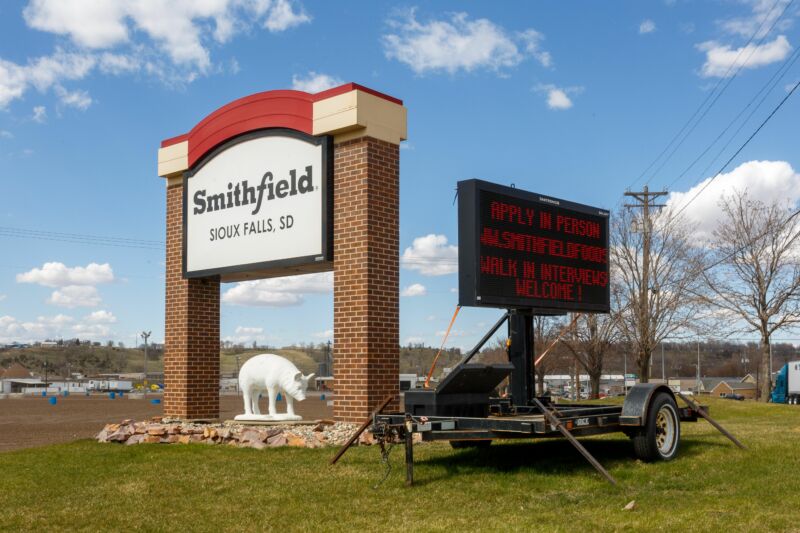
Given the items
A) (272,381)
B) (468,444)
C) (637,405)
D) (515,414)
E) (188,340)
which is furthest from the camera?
(188,340)

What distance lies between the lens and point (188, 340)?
17.7 metres

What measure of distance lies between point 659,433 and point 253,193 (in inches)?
358

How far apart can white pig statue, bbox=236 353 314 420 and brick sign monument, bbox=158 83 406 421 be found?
157 centimetres

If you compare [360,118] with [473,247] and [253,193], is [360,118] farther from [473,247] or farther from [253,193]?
[473,247]

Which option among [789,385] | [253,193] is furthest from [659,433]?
[789,385]

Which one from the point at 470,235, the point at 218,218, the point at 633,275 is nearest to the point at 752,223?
the point at 633,275

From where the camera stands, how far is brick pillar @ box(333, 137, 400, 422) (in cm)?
1398

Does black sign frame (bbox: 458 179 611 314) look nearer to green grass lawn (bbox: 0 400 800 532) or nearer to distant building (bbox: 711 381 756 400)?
green grass lawn (bbox: 0 400 800 532)

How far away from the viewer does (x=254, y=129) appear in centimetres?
1642

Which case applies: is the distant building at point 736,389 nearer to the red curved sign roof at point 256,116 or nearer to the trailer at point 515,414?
the red curved sign roof at point 256,116

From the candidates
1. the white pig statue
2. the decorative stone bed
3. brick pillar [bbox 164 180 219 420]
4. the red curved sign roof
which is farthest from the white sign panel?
the decorative stone bed

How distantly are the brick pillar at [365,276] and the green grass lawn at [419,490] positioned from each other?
159 cm

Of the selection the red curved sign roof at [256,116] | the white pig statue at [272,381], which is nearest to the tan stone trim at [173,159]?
the red curved sign roof at [256,116]

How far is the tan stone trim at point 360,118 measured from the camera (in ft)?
46.7
